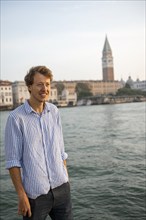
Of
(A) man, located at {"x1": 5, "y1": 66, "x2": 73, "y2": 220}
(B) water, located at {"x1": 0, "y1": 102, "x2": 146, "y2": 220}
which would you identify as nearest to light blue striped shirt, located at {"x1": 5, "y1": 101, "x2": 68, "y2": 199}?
(A) man, located at {"x1": 5, "y1": 66, "x2": 73, "y2": 220}

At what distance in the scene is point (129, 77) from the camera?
499 feet

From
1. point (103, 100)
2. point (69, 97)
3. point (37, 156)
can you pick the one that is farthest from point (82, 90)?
point (37, 156)

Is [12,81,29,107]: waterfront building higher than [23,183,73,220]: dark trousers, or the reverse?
[12,81,29,107]: waterfront building

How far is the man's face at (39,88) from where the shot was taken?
2.16 m

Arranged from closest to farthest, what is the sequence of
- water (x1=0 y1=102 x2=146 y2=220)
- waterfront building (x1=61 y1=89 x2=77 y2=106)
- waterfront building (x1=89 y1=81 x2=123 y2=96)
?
water (x1=0 y1=102 x2=146 y2=220), waterfront building (x1=61 y1=89 x2=77 y2=106), waterfront building (x1=89 y1=81 x2=123 y2=96)

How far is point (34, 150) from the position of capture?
2.11 meters

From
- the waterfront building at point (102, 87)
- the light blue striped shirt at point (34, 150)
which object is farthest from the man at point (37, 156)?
the waterfront building at point (102, 87)

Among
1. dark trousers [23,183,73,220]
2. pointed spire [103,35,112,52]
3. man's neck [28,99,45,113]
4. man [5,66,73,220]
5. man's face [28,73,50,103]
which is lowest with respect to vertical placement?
dark trousers [23,183,73,220]

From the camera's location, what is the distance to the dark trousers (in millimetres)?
2066

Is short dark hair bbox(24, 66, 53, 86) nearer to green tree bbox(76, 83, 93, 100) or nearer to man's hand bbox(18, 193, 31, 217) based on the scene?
man's hand bbox(18, 193, 31, 217)

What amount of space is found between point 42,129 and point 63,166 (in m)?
0.36

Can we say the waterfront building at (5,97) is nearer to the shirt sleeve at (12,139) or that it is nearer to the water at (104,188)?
the water at (104,188)

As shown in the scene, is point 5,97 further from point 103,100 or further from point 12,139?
point 12,139

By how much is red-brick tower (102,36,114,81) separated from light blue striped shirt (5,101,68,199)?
11613cm
